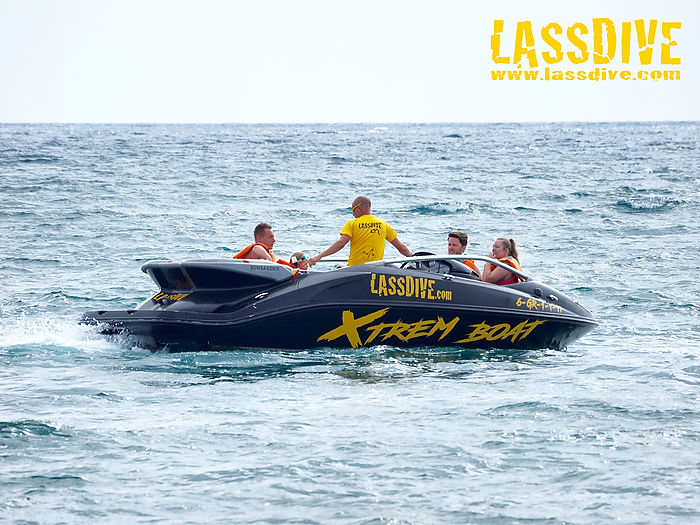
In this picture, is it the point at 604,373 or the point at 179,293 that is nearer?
the point at 604,373

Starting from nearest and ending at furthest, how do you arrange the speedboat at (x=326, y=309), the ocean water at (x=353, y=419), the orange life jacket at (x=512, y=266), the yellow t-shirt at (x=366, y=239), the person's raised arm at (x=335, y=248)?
the ocean water at (x=353, y=419) → the speedboat at (x=326, y=309) → the person's raised arm at (x=335, y=248) → the yellow t-shirt at (x=366, y=239) → the orange life jacket at (x=512, y=266)

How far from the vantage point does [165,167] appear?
1650 inches

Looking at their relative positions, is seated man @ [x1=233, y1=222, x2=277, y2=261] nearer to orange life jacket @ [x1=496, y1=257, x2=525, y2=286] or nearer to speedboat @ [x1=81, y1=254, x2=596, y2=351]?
speedboat @ [x1=81, y1=254, x2=596, y2=351]

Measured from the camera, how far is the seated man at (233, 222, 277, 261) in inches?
373

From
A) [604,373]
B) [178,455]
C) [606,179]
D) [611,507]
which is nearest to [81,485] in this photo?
[178,455]

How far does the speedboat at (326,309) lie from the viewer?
898 centimetres

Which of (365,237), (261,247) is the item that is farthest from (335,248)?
(261,247)

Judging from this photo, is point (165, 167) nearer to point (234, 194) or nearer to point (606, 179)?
point (234, 194)

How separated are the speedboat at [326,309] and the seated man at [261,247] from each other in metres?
0.34

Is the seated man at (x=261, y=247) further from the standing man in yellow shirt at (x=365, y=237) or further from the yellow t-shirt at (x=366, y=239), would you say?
the yellow t-shirt at (x=366, y=239)

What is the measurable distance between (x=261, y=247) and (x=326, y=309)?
41.5 inches

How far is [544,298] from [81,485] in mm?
5425

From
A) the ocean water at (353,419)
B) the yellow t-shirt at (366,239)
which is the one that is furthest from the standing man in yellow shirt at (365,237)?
the ocean water at (353,419)

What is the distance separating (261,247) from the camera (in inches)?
374
